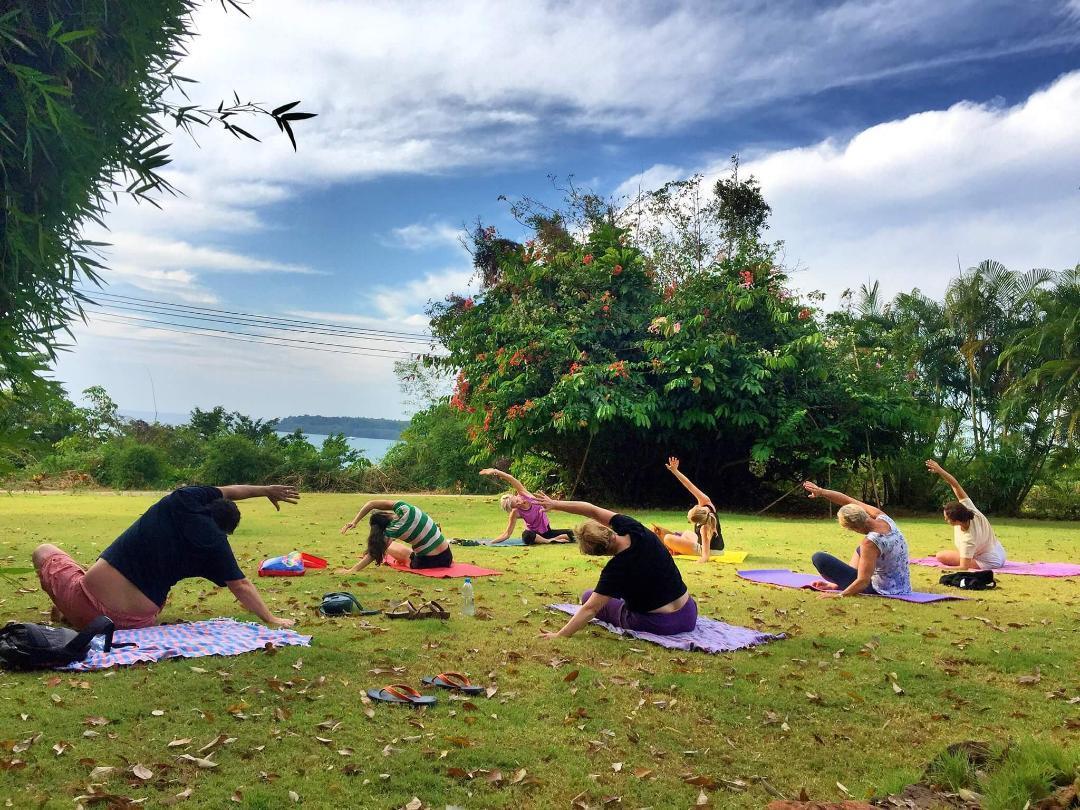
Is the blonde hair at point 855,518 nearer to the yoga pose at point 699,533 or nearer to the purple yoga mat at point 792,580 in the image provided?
the purple yoga mat at point 792,580

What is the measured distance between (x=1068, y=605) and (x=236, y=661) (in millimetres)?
7924

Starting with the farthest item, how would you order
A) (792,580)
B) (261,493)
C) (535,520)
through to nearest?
(535,520) < (792,580) < (261,493)

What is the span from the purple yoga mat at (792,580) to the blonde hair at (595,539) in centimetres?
396

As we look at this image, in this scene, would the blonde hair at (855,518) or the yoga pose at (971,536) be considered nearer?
the blonde hair at (855,518)

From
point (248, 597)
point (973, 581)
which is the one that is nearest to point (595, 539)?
point (248, 597)

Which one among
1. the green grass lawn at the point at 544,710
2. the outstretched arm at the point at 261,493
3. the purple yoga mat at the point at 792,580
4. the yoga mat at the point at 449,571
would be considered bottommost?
the green grass lawn at the point at 544,710

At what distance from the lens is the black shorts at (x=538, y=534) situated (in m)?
13.5

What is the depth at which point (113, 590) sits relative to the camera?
20.7ft

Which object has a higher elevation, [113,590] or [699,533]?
[699,533]

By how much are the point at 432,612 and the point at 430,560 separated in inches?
111

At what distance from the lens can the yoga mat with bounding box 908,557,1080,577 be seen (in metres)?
10.6

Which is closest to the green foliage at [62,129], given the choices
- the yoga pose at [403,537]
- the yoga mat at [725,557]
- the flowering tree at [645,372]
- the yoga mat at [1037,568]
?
the yoga pose at [403,537]

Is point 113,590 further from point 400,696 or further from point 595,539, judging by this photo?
point 595,539

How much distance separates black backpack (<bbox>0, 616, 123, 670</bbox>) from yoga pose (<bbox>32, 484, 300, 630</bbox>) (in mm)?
663
